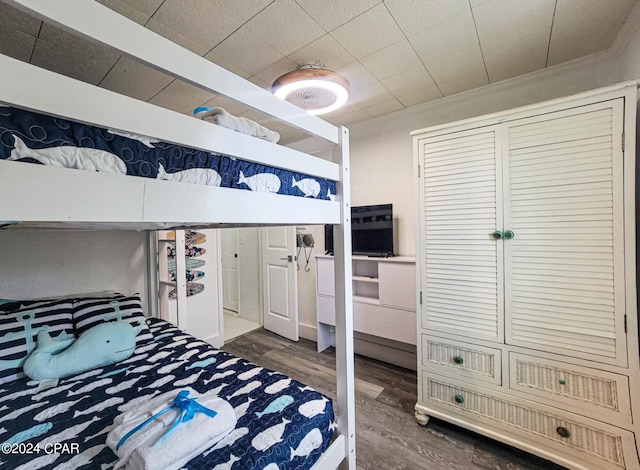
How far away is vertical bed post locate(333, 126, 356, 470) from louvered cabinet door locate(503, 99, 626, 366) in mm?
1063

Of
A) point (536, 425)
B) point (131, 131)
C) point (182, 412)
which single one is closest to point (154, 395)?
point (182, 412)

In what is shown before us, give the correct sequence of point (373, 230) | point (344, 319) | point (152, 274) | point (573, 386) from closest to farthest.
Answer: point (344, 319) → point (573, 386) → point (152, 274) → point (373, 230)

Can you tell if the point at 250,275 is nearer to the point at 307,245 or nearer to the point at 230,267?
the point at 230,267

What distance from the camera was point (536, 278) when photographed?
1.49 m

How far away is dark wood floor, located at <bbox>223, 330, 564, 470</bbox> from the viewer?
4.95 feet

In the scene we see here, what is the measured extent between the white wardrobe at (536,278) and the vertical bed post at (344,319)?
936 mm

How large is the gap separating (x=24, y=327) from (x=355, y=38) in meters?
2.44

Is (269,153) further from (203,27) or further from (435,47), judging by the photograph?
(435,47)

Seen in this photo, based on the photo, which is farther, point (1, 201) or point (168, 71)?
point (168, 71)

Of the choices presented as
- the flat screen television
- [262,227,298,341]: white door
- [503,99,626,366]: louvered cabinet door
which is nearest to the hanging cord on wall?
[262,227,298,341]: white door

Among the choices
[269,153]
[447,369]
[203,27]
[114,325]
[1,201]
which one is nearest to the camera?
[1,201]

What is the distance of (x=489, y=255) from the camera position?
5.30 feet

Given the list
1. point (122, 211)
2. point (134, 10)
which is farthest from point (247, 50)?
point (122, 211)

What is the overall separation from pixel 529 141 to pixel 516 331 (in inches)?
42.6
